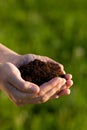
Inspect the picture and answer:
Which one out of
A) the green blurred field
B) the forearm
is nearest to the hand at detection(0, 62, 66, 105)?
the forearm

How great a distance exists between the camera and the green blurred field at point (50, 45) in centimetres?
421

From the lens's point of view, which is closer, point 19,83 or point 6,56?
point 19,83

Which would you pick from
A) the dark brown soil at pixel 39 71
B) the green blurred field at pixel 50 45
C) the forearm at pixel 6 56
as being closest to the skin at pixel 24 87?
the dark brown soil at pixel 39 71

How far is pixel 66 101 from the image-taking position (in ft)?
14.6

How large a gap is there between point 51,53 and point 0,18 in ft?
2.52

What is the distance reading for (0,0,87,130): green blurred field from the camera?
4207mm

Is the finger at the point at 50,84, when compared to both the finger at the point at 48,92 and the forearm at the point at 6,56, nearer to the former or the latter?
the finger at the point at 48,92

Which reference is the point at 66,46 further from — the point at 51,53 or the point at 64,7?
the point at 64,7

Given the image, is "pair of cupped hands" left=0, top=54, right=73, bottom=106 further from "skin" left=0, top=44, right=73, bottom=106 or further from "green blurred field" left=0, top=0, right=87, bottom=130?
"green blurred field" left=0, top=0, right=87, bottom=130

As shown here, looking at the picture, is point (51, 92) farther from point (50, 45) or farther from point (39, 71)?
point (50, 45)

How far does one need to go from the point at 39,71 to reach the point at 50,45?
86.6 inches

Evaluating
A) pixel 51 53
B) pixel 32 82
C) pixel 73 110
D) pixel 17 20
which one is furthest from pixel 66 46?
pixel 32 82

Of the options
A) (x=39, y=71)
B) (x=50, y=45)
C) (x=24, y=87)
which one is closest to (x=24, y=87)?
(x=24, y=87)

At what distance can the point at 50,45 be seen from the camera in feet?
17.2
